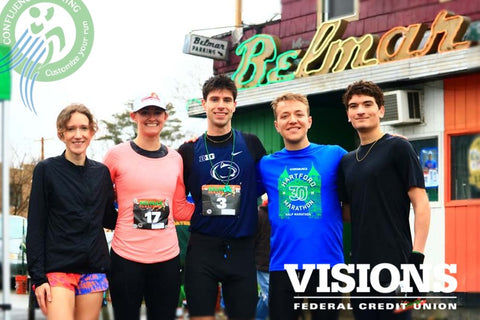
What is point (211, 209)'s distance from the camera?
5.96 metres

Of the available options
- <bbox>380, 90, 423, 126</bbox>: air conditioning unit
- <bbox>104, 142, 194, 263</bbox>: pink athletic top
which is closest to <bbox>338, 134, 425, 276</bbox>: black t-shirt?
<bbox>104, 142, 194, 263</bbox>: pink athletic top

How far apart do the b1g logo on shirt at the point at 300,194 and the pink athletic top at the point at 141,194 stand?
792 millimetres

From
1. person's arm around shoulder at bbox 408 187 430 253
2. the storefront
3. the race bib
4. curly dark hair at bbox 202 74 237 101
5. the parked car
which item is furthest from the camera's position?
the parked car

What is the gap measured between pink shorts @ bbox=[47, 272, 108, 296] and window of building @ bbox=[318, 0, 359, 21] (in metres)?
9.58

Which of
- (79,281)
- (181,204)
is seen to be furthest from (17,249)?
(79,281)

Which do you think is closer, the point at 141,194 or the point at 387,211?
the point at 387,211

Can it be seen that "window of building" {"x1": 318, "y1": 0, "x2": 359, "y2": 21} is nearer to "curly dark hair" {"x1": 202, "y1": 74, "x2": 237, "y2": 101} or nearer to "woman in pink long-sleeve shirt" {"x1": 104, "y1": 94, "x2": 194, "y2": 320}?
"curly dark hair" {"x1": 202, "y1": 74, "x2": 237, "y2": 101}

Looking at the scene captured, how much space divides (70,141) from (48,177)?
29 cm

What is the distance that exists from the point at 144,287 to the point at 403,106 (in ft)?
24.8

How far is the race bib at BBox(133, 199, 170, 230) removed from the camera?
5.90m

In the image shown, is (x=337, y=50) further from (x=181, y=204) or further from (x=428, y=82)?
(x=181, y=204)

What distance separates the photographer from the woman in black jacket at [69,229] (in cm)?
556

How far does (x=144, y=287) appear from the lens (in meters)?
6.02

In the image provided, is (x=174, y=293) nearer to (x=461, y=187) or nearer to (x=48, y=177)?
(x=48, y=177)
